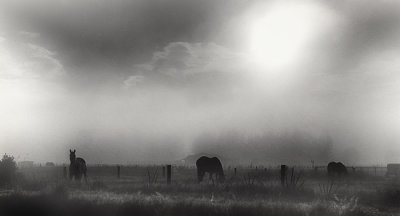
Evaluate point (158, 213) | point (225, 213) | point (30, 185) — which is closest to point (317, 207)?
point (225, 213)

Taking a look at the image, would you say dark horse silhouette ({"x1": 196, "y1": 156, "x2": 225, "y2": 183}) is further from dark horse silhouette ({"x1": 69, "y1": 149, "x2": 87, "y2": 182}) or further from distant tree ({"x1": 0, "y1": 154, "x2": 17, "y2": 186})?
distant tree ({"x1": 0, "y1": 154, "x2": 17, "y2": 186})

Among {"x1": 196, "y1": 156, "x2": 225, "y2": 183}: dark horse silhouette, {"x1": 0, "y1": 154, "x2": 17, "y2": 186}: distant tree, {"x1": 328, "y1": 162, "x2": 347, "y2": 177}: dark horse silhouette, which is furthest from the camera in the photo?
{"x1": 328, "y1": 162, "x2": 347, "y2": 177}: dark horse silhouette

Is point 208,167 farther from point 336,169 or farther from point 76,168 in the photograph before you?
point 336,169

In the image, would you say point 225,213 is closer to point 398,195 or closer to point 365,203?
point 365,203

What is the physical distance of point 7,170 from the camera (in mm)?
31516

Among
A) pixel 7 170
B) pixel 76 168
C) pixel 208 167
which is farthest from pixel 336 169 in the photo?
pixel 7 170

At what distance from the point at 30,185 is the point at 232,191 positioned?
11.8 m

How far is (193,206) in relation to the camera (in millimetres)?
14188

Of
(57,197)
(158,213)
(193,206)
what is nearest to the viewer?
(158,213)

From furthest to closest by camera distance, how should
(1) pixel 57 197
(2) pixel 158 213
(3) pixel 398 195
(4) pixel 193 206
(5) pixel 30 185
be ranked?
(5) pixel 30 185 → (3) pixel 398 195 → (1) pixel 57 197 → (4) pixel 193 206 → (2) pixel 158 213

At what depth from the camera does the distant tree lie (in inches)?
1185

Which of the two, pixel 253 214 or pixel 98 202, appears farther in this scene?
pixel 98 202

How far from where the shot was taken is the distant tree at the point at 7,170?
1185 inches

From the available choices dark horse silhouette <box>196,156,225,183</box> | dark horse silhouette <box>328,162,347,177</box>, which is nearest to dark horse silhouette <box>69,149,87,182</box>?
dark horse silhouette <box>196,156,225,183</box>
